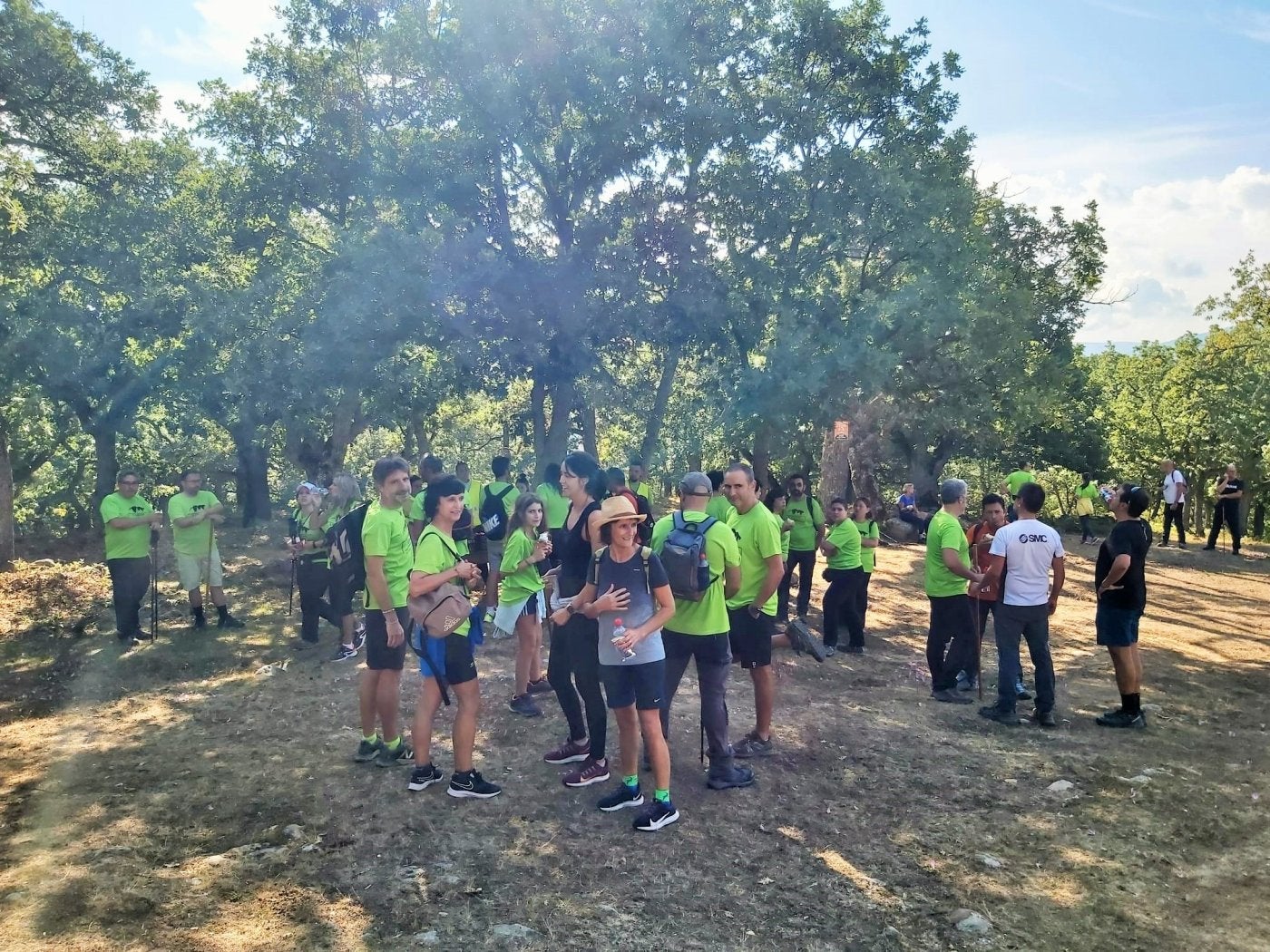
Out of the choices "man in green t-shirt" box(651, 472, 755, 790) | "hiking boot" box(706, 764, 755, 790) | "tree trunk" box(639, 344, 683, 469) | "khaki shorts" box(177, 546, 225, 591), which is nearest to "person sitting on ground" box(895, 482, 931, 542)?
"tree trunk" box(639, 344, 683, 469)

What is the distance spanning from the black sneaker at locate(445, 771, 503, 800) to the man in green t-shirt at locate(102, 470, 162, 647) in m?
5.59

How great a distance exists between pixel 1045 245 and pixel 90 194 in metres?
20.1

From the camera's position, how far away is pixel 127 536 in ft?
29.4

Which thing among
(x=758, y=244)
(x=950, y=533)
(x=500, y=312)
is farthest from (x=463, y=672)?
(x=758, y=244)

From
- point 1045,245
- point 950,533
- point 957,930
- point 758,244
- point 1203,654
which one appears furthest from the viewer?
point 1045,245

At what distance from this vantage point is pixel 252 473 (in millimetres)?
20766

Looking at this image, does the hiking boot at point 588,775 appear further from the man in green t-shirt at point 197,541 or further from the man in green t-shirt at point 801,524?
the man in green t-shirt at point 197,541

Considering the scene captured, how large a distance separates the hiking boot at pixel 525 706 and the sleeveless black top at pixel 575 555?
1715mm

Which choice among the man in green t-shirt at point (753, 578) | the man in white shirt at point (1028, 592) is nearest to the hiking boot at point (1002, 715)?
the man in white shirt at point (1028, 592)

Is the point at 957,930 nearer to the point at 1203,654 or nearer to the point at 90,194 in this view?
the point at 1203,654

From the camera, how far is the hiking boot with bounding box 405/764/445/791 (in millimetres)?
5262

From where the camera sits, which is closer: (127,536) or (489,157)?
(127,536)

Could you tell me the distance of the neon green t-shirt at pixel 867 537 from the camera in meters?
9.52

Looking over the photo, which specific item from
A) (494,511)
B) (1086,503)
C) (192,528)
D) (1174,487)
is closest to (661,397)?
(494,511)
